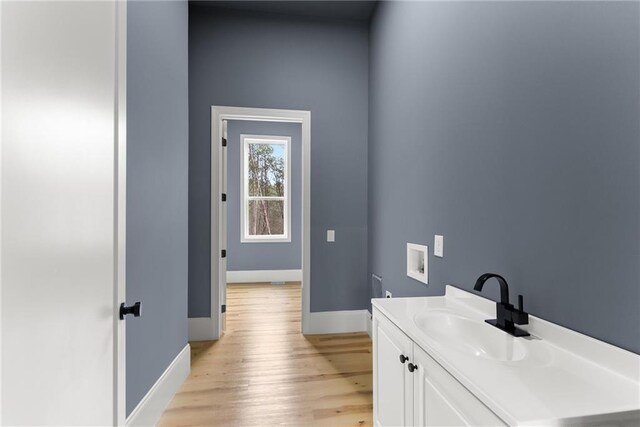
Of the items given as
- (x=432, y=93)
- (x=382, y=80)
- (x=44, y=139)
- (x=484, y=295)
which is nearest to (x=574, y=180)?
(x=484, y=295)

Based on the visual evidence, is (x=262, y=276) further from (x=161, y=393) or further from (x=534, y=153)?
(x=534, y=153)

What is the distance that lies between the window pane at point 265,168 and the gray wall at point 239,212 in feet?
0.65

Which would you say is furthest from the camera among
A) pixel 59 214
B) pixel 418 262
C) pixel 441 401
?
pixel 418 262

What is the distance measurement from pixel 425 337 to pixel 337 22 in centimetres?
318

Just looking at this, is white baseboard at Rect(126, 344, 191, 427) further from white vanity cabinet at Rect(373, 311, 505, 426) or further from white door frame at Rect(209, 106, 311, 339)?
white vanity cabinet at Rect(373, 311, 505, 426)

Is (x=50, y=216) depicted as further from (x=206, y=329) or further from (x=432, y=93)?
(x=206, y=329)

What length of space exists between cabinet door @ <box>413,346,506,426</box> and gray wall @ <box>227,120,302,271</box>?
178 inches

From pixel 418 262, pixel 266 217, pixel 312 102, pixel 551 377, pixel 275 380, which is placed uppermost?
pixel 312 102

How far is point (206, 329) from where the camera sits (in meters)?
2.99

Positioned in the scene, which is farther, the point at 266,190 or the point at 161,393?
the point at 266,190

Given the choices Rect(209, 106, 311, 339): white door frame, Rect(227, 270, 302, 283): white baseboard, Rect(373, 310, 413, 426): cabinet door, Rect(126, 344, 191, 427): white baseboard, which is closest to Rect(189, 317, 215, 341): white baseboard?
Rect(209, 106, 311, 339): white door frame

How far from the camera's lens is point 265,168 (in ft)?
18.4

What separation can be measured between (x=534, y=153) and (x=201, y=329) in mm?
2989

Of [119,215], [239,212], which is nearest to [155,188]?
[119,215]
